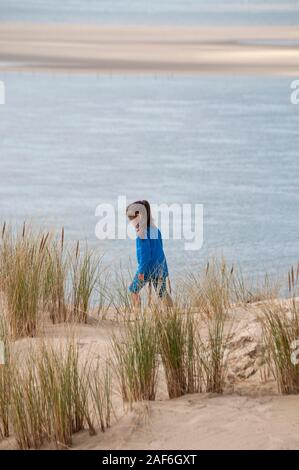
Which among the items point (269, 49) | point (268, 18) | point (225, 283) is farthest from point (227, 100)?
point (268, 18)

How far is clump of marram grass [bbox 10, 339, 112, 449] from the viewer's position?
4.40 meters

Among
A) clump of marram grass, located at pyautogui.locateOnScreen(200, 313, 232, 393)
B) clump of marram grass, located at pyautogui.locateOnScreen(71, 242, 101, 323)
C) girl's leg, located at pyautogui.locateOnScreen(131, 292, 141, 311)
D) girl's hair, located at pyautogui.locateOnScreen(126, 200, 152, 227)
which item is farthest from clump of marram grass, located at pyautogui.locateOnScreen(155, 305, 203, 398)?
girl's hair, located at pyautogui.locateOnScreen(126, 200, 152, 227)

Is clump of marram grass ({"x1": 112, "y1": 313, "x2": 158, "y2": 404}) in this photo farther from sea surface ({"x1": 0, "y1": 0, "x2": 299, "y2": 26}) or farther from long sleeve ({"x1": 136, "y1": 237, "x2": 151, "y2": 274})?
sea surface ({"x1": 0, "y1": 0, "x2": 299, "y2": 26})

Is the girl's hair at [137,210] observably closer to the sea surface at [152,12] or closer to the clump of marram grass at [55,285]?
the clump of marram grass at [55,285]

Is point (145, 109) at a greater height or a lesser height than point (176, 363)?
greater

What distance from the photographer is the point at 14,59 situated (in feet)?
60.1

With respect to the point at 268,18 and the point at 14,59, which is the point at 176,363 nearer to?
the point at 14,59

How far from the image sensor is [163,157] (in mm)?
11641

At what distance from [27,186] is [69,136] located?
243 centimetres

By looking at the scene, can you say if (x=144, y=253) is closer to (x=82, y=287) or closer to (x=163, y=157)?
(x=82, y=287)

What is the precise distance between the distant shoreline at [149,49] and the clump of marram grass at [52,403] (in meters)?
12.6

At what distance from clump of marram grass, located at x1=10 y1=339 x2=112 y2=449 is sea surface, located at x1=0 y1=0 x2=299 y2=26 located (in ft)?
74.5

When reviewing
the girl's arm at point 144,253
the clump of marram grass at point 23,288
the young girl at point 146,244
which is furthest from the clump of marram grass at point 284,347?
the girl's arm at point 144,253

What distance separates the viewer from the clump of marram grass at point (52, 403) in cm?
440
